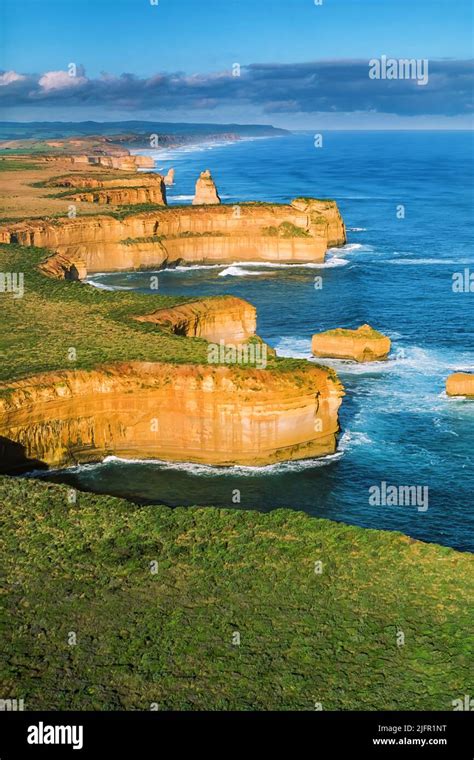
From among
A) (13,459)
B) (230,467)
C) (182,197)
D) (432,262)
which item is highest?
(182,197)

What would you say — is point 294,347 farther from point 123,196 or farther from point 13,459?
point 123,196

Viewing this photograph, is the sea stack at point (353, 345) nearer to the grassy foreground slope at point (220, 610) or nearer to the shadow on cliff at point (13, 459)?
the shadow on cliff at point (13, 459)

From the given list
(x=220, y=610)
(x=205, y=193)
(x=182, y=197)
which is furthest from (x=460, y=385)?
(x=182, y=197)

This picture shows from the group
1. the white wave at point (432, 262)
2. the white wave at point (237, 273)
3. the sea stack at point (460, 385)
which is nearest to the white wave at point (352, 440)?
the sea stack at point (460, 385)

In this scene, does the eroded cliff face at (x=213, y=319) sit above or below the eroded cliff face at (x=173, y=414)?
above

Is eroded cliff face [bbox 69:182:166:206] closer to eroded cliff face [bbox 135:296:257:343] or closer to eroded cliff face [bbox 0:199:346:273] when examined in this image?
eroded cliff face [bbox 0:199:346:273]

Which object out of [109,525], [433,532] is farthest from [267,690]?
[433,532]

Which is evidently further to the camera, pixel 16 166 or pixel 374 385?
pixel 16 166
